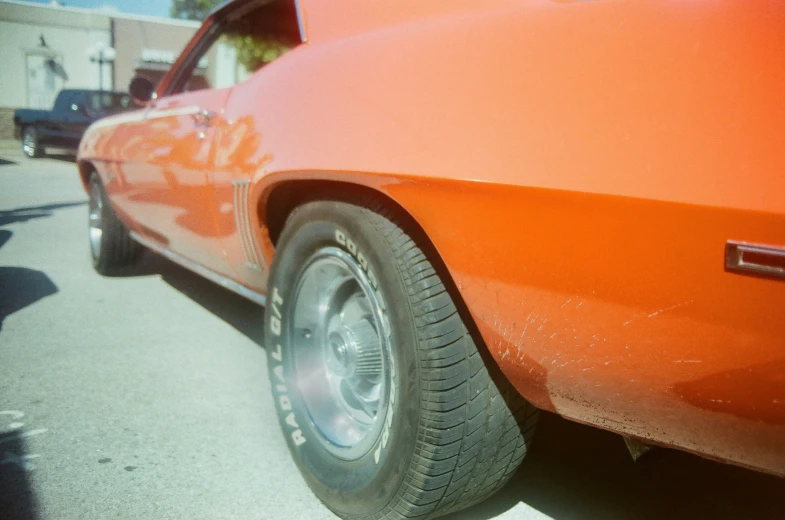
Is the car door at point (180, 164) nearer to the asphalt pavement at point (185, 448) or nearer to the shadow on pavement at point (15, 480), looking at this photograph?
the asphalt pavement at point (185, 448)

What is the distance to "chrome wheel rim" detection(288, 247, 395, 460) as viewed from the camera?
1.90m

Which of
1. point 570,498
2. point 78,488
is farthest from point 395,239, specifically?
point 78,488

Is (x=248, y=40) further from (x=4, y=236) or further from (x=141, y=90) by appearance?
(x=4, y=236)

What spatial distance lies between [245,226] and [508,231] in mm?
1197

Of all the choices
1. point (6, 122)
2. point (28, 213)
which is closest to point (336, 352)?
point (28, 213)

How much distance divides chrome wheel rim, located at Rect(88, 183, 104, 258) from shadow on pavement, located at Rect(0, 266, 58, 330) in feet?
1.19

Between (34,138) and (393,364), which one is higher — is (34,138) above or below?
above

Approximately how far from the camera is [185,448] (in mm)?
2236

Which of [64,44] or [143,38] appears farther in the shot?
[143,38]

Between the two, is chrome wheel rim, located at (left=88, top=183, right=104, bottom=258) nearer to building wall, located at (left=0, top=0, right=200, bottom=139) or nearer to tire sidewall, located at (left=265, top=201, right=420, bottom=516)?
tire sidewall, located at (left=265, top=201, right=420, bottom=516)

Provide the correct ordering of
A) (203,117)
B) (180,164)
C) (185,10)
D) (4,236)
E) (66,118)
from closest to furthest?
(203,117)
(180,164)
(4,236)
(66,118)
(185,10)

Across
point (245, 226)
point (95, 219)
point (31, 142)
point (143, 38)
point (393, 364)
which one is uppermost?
point (143, 38)

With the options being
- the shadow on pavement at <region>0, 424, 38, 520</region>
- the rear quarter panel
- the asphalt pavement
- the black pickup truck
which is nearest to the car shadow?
the black pickup truck

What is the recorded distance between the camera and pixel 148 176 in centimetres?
321
